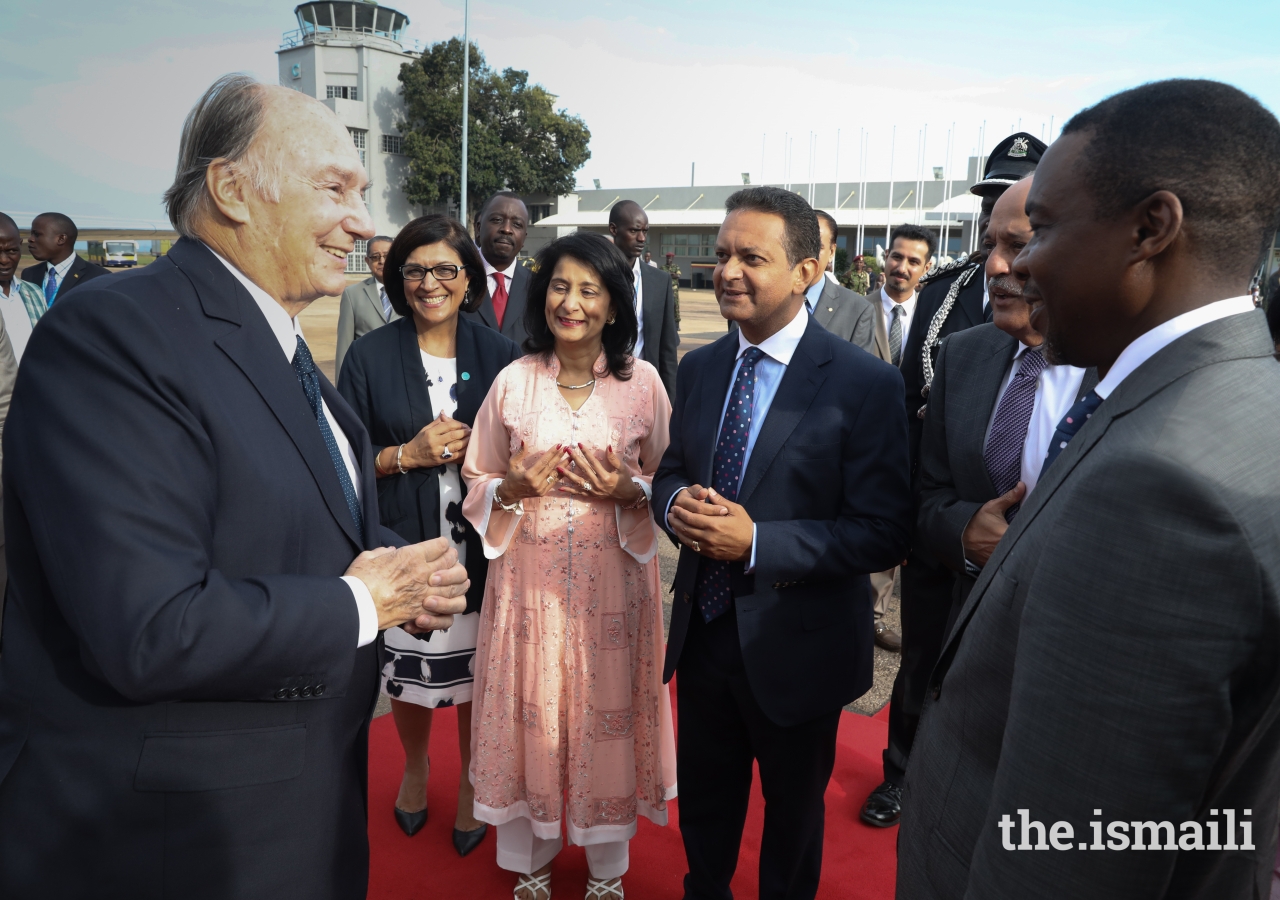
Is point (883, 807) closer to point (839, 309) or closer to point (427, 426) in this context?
point (427, 426)

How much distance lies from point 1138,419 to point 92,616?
1544mm

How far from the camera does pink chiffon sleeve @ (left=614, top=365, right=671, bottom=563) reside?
9.12ft

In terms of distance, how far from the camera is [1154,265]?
1082 millimetres

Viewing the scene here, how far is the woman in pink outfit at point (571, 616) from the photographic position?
8.92 feet

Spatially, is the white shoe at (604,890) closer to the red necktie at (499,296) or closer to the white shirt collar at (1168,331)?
the white shirt collar at (1168,331)

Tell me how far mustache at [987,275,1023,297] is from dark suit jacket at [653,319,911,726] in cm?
37

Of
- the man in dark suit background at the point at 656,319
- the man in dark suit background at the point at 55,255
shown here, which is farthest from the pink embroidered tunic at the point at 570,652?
the man in dark suit background at the point at 55,255

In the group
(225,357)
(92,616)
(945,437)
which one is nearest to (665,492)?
(945,437)

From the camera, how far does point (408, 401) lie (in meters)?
3.17

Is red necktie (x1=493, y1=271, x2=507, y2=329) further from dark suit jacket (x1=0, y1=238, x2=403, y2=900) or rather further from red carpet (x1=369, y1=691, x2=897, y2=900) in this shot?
dark suit jacket (x1=0, y1=238, x2=403, y2=900)

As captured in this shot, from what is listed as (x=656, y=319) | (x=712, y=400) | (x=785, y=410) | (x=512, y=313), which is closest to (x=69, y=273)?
(x=512, y=313)

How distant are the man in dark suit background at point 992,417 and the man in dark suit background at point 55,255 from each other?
9.30 meters

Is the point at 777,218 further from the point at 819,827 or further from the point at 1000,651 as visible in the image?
the point at 819,827

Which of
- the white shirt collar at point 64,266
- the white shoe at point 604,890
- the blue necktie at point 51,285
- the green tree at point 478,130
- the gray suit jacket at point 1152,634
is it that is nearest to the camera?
the gray suit jacket at point 1152,634
